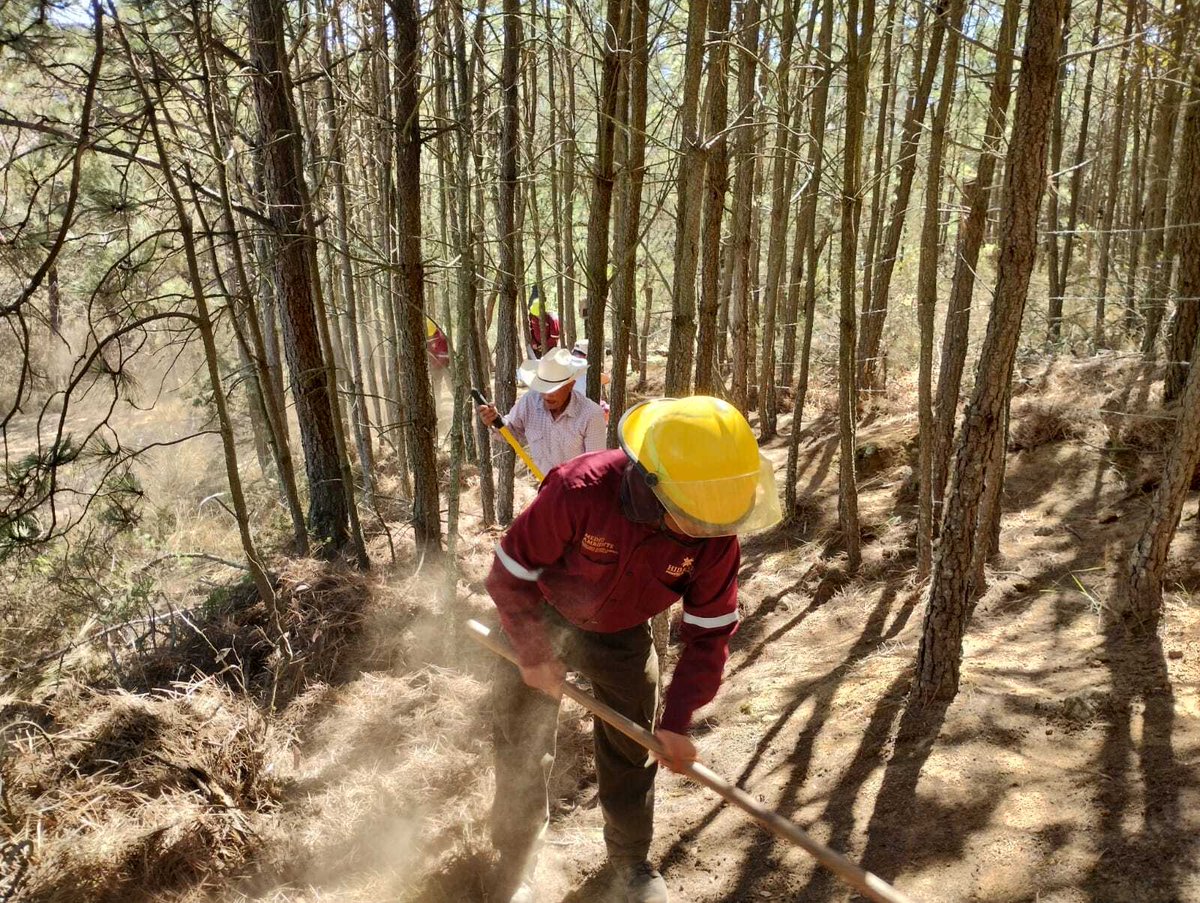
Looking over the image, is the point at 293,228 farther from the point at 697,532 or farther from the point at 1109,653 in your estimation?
the point at 1109,653

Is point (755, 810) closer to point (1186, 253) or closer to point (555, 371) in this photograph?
point (555, 371)

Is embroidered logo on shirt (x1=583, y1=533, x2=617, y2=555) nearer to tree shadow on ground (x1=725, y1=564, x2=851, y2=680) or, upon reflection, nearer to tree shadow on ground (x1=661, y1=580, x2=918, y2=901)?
tree shadow on ground (x1=661, y1=580, x2=918, y2=901)

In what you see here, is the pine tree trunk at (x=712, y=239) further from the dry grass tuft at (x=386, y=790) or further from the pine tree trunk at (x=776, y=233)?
the dry grass tuft at (x=386, y=790)

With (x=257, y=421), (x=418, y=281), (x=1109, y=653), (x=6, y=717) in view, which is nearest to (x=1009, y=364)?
(x=1109, y=653)

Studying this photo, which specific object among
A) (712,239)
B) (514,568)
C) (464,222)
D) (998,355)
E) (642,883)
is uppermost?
(464,222)

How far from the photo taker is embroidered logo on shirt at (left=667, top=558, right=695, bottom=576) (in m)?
2.82

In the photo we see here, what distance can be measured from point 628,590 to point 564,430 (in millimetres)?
2031

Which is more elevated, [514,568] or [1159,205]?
[1159,205]

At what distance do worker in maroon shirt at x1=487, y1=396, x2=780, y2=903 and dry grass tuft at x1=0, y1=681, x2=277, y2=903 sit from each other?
1.29 m

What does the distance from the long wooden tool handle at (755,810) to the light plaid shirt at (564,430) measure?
6.12 ft

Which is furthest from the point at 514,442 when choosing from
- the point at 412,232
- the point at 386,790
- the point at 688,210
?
the point at 386,790

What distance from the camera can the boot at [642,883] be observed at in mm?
3082

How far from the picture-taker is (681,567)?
283cm

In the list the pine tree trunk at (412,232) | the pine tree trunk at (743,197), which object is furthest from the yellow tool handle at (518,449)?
the pine tree trunk at (743,197)
